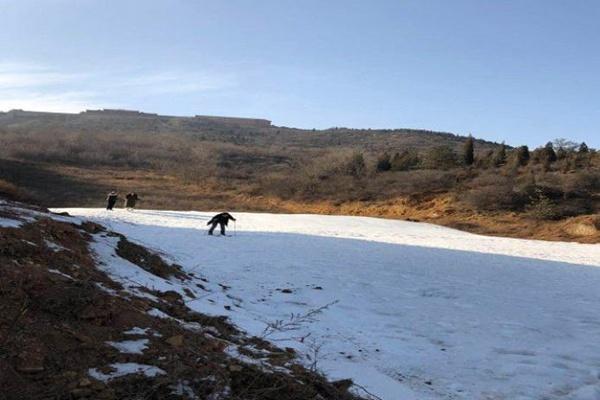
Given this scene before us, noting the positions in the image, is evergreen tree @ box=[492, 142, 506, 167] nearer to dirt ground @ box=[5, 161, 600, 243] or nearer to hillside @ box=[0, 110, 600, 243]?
hillside @ box=[0, 110, 600, 243]

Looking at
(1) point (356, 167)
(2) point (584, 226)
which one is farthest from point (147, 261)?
(1) point (356, 167)

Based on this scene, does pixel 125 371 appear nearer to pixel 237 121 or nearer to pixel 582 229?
pixel 582 229

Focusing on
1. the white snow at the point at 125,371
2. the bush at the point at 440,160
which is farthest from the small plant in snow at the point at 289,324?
the bush at the point at 440,160

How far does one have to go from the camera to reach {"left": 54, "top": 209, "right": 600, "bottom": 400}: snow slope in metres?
7.29

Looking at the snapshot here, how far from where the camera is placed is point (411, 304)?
11734 millimetres

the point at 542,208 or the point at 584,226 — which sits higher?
the point at 542,208

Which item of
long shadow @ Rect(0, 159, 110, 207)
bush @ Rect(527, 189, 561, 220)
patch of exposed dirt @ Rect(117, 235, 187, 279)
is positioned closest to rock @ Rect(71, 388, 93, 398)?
patch of exposed dirt @ Rect(117, 235, 187, 279)

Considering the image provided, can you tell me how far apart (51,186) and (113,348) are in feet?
138

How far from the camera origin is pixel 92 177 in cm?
4959

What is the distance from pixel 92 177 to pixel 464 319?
44.2m

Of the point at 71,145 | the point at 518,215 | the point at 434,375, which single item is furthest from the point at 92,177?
the point at 434,375

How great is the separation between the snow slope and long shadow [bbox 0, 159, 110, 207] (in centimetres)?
1836

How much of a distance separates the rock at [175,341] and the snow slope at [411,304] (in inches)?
37.9

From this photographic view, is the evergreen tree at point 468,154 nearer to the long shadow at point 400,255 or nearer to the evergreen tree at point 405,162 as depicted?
the evergreen tree at point 405,162
